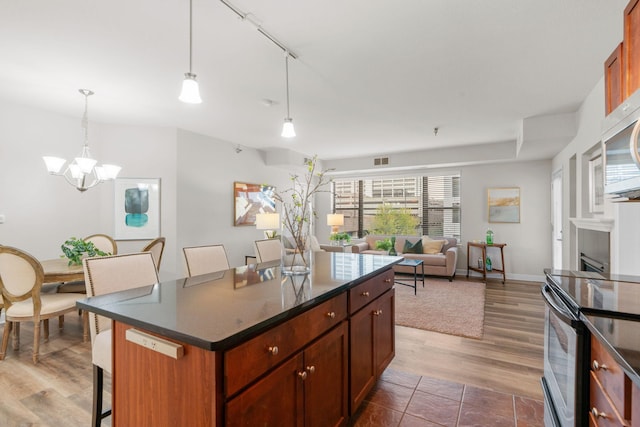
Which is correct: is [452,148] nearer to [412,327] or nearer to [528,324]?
[528,324]

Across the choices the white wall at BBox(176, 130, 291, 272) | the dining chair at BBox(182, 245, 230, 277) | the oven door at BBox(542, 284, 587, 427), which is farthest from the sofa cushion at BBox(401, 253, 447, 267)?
the dining chair at BBox(182, 245, 230, 277)

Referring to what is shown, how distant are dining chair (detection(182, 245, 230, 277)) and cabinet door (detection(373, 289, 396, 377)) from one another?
1401 mm

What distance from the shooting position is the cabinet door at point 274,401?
1.02 metres

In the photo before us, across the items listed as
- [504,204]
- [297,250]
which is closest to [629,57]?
[297,250]

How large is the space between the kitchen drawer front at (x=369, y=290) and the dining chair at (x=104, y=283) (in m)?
1.34

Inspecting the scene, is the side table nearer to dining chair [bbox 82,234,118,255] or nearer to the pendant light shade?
the pendant light shade

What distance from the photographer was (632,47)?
1.30 meters

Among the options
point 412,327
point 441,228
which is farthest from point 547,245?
point 412,327

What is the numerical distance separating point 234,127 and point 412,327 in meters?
3.76

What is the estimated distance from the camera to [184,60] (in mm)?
2643

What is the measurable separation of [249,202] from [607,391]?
5501 millimetres

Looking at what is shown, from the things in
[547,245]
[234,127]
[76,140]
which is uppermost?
[234,127]

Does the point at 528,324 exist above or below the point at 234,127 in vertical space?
below

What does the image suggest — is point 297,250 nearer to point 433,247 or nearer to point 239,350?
point 239,350
